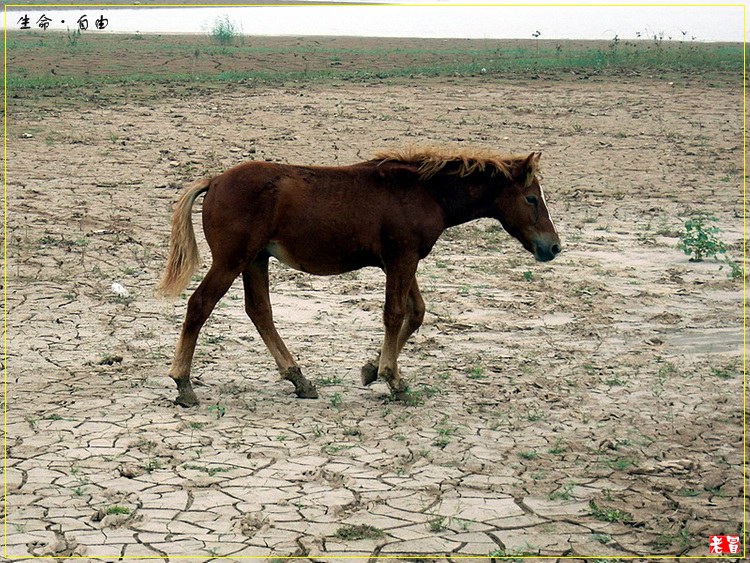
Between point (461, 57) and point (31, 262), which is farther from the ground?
point (461, 57)

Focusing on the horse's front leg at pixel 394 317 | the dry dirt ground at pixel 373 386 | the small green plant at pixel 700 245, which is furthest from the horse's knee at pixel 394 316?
the small green plant at pixel 700 245

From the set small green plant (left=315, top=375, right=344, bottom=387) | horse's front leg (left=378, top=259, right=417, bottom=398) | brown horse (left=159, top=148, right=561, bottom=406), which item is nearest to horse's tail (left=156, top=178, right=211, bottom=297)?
brown horse (left=159, top=148, right=561, bottom=406)

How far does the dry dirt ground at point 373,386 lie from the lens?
18.3ft

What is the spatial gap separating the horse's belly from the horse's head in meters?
0.99

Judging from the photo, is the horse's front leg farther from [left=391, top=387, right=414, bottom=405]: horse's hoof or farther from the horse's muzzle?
the horse's muzzle

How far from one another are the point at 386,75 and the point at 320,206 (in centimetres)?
1253

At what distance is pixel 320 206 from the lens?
7180 millimetres

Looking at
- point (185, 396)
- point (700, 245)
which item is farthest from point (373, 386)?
point (700, 245)

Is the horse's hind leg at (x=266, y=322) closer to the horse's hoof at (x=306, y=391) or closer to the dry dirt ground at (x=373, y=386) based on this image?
the horse's hoof at (x=306, y=391)

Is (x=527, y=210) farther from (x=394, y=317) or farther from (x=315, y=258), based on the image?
(x=315, y=258)

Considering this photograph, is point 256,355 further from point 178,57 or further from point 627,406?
point 178,57

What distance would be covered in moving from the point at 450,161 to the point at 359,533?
287 cm

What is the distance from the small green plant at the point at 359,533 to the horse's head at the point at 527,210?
9.21ft

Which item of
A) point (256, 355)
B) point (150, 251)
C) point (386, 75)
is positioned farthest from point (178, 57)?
point (256, 355)
